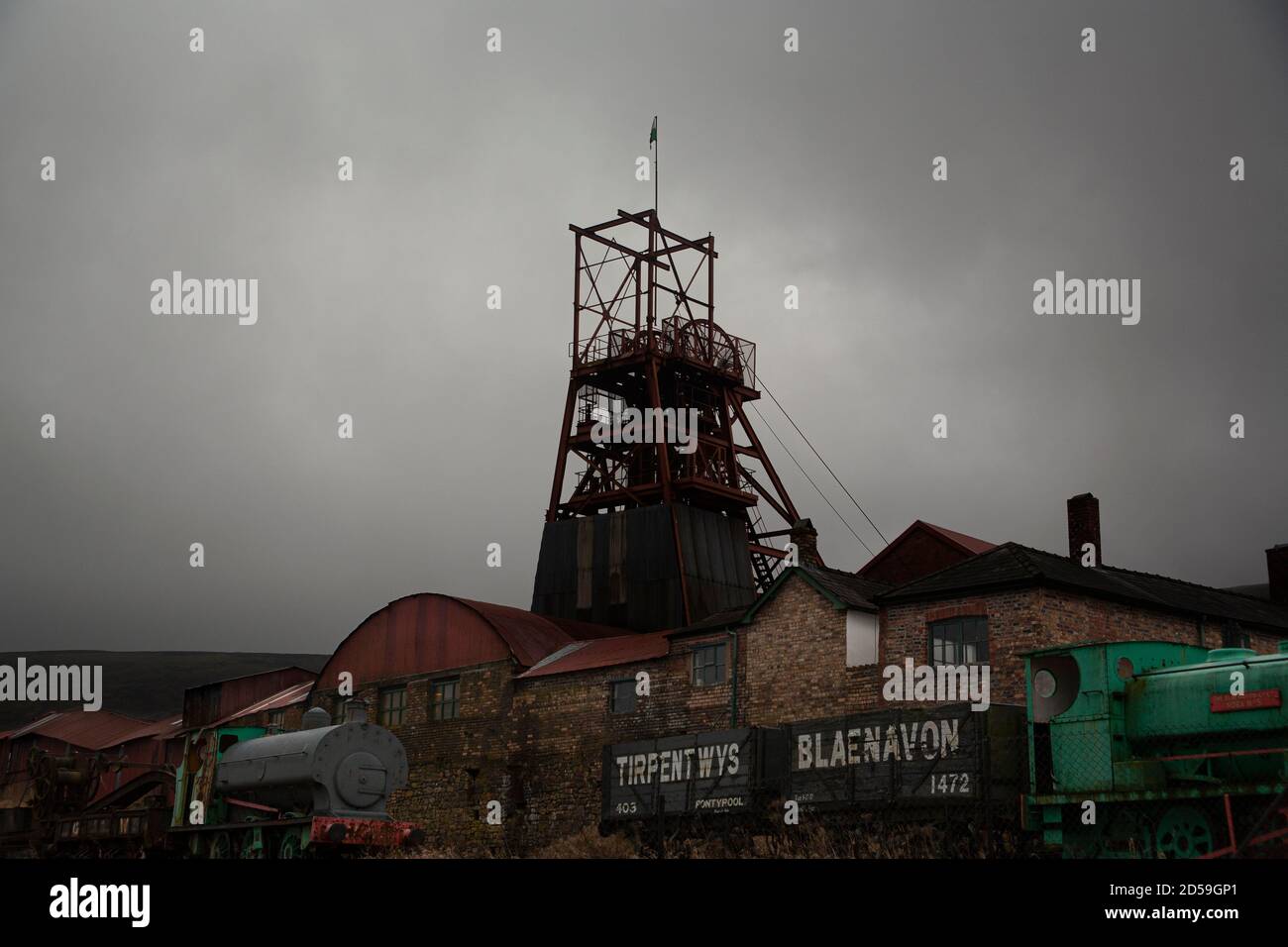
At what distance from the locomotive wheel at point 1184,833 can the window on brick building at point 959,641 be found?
347 inches

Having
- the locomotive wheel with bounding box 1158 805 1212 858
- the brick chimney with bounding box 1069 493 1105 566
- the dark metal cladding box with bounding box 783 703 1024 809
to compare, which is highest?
the brick chimney with bounding box 1069 493 1105 566

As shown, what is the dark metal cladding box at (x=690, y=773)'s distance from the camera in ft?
80.5

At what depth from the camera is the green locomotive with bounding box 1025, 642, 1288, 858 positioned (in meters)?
15.8

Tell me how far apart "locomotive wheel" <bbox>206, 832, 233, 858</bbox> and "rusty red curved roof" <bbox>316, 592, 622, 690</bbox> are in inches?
401

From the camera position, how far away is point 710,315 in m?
46.7

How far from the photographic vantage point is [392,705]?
37156 mm

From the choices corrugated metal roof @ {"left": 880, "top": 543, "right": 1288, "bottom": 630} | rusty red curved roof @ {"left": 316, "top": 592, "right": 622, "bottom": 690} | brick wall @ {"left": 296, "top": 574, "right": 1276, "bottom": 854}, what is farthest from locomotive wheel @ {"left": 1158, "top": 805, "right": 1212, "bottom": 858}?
rusty red curved roof @ {"left": 316, "top": 592, "right": 622, "bottom": 690}

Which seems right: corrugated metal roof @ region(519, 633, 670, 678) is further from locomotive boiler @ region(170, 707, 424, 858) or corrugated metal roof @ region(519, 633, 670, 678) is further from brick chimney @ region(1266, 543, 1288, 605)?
brick chimney @ region(1266, 543, 1288, 605)

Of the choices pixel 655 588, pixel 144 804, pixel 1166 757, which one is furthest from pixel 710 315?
pixel 1166 757

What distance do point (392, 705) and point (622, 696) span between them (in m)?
8.87

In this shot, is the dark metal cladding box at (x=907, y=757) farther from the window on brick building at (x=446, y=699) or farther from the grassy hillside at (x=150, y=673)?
the grassy hillside at (x=150, y=673)

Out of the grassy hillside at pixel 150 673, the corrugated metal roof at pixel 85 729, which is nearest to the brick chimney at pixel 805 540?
the corrugated metal roof at pixel 85 729
